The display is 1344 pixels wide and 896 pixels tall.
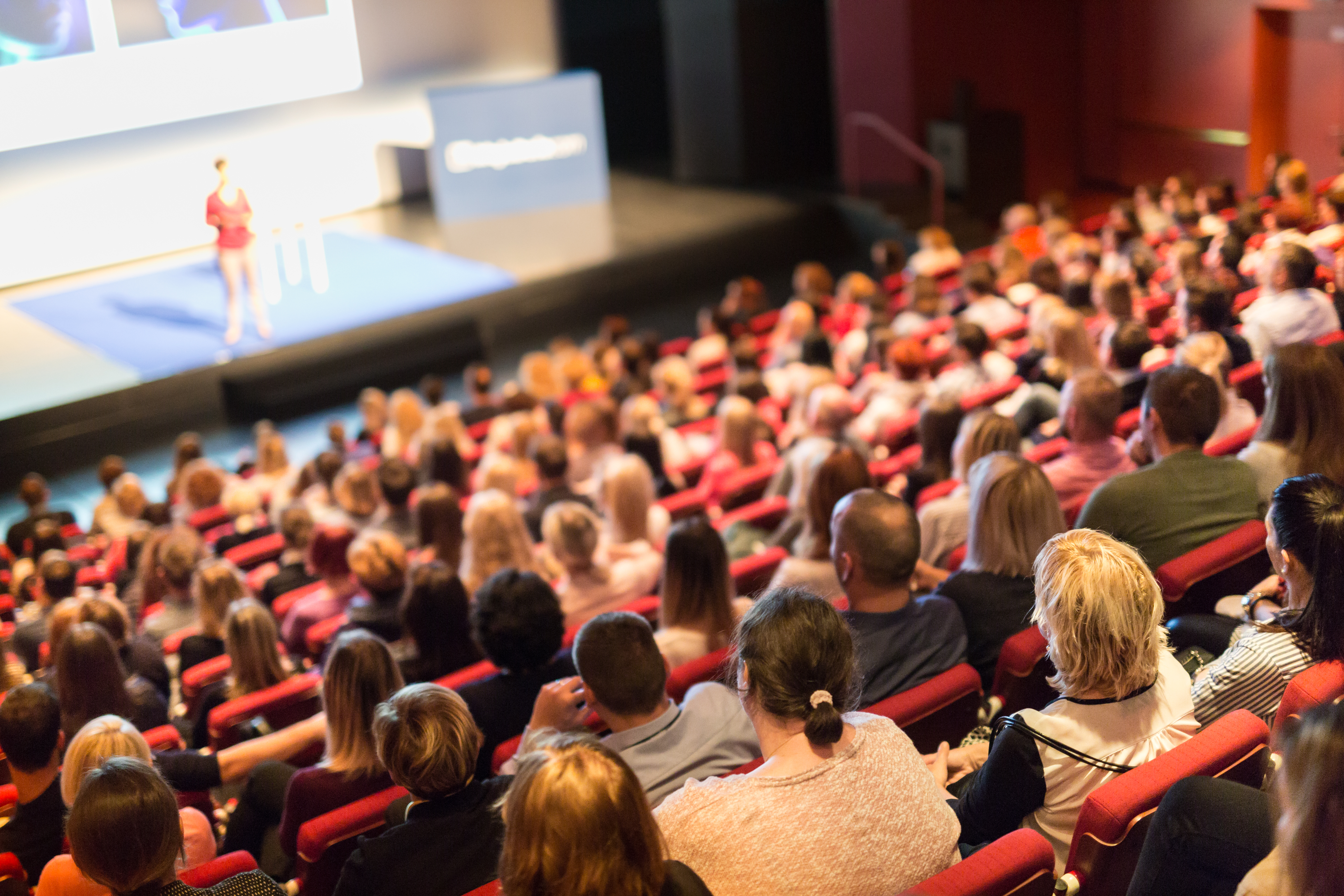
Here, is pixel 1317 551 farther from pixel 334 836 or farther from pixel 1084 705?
pixel 334 836

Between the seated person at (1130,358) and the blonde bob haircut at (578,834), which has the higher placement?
the blonde bob haircut at (578,834)

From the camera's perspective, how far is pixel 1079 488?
3.82 m

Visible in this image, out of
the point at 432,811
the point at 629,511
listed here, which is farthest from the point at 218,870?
the point at 629,511

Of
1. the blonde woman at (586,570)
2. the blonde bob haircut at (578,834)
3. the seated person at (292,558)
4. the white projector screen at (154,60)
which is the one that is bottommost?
the seated person at (292,558)

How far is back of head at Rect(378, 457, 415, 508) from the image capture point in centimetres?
499

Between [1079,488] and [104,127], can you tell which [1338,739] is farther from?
[104,127]

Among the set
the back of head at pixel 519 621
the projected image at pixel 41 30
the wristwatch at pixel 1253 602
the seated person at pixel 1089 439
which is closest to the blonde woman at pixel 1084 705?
the wristwatch at pixel 1253 602

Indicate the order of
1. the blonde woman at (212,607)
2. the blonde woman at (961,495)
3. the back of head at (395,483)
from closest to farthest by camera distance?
the blonde woman at (961,495), the blonde woman at (212,607), the back of head at (395,483)

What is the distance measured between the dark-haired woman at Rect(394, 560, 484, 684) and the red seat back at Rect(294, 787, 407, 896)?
2.91 feet

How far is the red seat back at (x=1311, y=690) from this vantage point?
2.08 metres

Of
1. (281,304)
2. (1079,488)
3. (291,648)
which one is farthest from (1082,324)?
(281,304)

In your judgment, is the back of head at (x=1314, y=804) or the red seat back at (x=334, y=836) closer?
the back of head at (x=1314, y=804)

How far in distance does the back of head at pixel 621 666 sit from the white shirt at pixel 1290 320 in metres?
3.31

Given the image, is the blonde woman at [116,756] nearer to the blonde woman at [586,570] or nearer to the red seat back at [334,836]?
the red seat back at [334,836]
